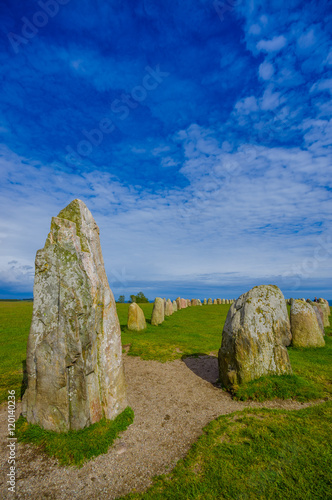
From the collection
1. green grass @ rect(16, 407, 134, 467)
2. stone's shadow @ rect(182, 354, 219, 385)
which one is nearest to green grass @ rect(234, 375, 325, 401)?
stone's shadow @ rect(182, 354, 219, 385)

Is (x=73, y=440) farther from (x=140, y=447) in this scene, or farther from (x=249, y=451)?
(x=249, y=451)

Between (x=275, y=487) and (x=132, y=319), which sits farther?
(x=132, y=319)

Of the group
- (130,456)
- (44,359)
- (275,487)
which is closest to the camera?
(275,487)

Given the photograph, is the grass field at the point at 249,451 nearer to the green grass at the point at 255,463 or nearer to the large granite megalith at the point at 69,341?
the green grass at the point at 255,463

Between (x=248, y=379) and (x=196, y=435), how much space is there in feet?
8.93

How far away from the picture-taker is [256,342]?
7742mm

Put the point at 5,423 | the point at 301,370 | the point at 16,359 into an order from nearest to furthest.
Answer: the point at 5,423 < the point at 301,370 < the point at 16,359

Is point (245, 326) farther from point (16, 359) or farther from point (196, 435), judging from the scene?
point (16, 359)

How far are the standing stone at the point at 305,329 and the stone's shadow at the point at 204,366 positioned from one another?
15.2ft

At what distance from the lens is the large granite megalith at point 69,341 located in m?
5.30

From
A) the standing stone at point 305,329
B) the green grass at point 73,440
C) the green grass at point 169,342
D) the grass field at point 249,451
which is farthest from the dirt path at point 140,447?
the standing stone at point 305,329

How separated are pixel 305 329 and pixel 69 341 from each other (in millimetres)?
11964

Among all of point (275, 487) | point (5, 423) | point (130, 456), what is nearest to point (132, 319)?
point (5, 423)

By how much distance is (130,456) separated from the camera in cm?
493
